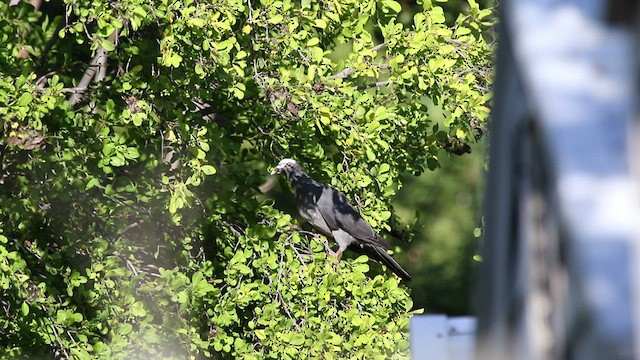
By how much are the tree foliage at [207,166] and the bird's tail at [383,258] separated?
0.83ft

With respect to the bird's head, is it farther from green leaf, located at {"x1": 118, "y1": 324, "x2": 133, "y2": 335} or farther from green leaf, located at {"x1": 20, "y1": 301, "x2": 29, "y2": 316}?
green leaf, located at {"x1": 20, "y1": 301, "x2": 29, "y2": 316}

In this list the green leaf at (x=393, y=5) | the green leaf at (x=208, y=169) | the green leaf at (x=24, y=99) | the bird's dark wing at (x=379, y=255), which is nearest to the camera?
the green leaf at (x=24, y=99)

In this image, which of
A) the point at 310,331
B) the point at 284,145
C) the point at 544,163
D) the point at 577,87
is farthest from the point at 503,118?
the point at 284,145

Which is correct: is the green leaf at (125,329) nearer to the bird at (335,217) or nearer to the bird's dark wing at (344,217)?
the bird at (335,217)

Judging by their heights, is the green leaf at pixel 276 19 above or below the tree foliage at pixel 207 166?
above

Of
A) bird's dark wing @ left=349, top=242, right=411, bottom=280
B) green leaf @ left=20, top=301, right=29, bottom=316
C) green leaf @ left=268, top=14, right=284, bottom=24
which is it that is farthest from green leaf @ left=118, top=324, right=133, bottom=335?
green leaf @ left=268, top=14, right=284, bottom=24

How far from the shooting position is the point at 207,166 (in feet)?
24.1

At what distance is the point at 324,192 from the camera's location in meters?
8.48

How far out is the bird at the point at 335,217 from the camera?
27.2ft

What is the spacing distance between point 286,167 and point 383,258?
1.06 meters

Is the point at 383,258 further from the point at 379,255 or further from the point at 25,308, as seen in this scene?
the point at 25,308

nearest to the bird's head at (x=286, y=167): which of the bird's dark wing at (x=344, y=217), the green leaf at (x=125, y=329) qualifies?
the bird's dark wing at (x=344, y=217)

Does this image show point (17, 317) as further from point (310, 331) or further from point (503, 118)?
point (503, 118)

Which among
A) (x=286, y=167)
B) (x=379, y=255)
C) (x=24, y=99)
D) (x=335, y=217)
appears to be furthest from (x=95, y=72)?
(x=379, y=255)
